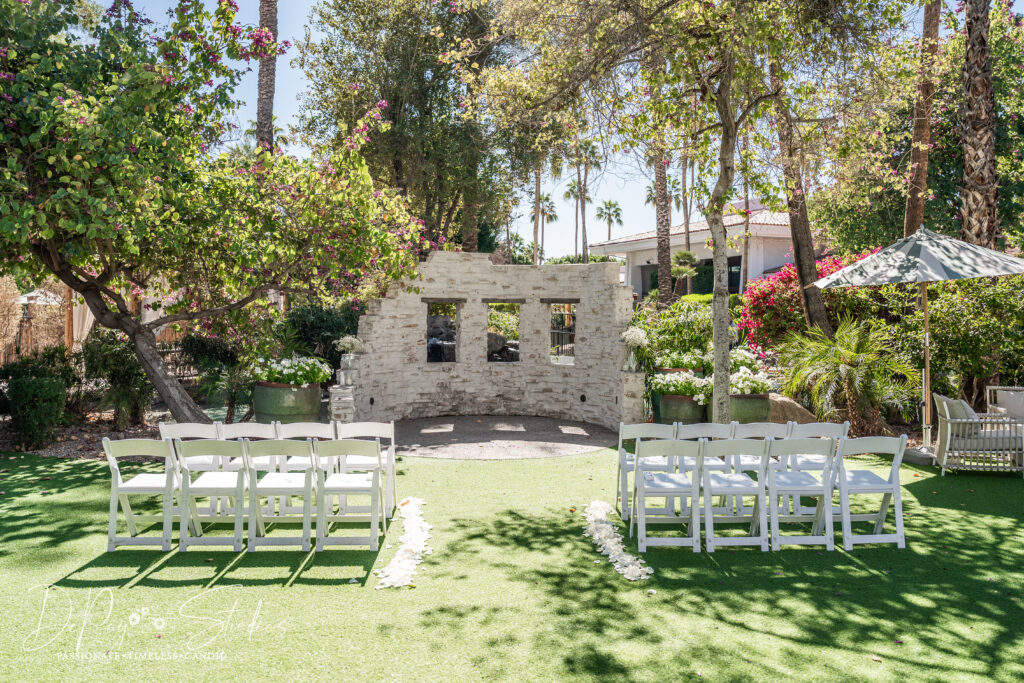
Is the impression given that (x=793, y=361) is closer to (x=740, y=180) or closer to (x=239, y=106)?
(x=740, y=180)

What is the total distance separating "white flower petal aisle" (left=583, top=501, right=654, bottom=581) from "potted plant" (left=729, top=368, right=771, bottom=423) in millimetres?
3875

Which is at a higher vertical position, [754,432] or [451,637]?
[754,432]

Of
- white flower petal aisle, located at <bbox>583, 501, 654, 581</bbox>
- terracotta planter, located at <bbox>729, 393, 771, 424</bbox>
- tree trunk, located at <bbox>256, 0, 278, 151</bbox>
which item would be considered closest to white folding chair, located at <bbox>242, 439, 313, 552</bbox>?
white flower petal aisle, located at <bbox>583, 501, 654, 581</bbox>

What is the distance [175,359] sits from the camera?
1337 cm

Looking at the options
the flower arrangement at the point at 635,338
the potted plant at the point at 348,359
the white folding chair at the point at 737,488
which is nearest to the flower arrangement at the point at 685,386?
the flower arrangement at the point at 635,338

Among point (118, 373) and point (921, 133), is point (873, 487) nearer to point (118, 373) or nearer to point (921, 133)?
point (921, 133)

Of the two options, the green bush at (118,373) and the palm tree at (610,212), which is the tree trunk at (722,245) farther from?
the palm tree at (610,212)

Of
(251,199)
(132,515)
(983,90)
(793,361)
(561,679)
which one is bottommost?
(561,679)

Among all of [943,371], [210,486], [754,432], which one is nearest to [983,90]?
[943,371]

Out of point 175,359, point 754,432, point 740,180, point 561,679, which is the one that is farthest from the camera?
point 175,359

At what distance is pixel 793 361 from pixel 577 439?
346cm

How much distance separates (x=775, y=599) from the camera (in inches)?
185

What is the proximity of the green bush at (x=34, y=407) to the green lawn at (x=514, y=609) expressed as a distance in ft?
9.63

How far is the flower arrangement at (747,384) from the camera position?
33.3 feet
